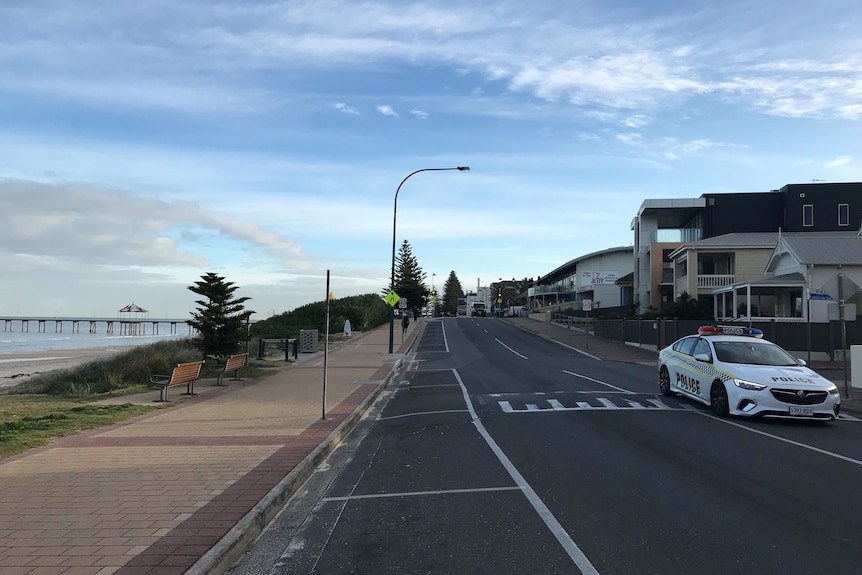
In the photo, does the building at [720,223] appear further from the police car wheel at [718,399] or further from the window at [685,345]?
the police car wheel at [718,399]

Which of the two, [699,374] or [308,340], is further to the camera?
[308,340]

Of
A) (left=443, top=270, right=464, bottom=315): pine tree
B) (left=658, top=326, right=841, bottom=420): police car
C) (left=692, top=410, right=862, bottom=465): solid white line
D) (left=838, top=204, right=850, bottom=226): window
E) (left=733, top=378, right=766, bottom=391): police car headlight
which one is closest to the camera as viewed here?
(left=692, top=410, right=862, bottom=465): solid white line

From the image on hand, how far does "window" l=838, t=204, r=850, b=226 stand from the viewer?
153 ft

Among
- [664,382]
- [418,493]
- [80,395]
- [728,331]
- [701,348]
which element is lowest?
[80,395]

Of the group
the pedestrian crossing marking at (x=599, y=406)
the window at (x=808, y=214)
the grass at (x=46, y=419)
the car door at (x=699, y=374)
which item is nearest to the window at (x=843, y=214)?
the window at (x=808, y=214)

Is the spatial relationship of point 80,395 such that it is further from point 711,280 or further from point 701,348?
point 711,280

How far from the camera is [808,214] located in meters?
47.9

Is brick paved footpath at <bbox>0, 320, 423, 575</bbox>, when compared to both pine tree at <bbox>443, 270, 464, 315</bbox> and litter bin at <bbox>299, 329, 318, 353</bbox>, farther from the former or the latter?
pine tree at <bbox>443, 270, 464, 315</bbox>

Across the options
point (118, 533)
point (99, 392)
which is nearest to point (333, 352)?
point (99, 392)

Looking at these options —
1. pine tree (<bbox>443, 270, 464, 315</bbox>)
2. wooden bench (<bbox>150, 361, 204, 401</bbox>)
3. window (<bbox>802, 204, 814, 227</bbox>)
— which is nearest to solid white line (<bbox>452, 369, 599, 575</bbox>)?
wooden bench (<bbox>150, 361, 204, 401</bbox>)

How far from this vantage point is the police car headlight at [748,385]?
1109 cm

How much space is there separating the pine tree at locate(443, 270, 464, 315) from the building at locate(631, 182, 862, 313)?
110 m

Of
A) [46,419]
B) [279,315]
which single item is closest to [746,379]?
[46,419]

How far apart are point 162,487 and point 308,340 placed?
22.5 metres
